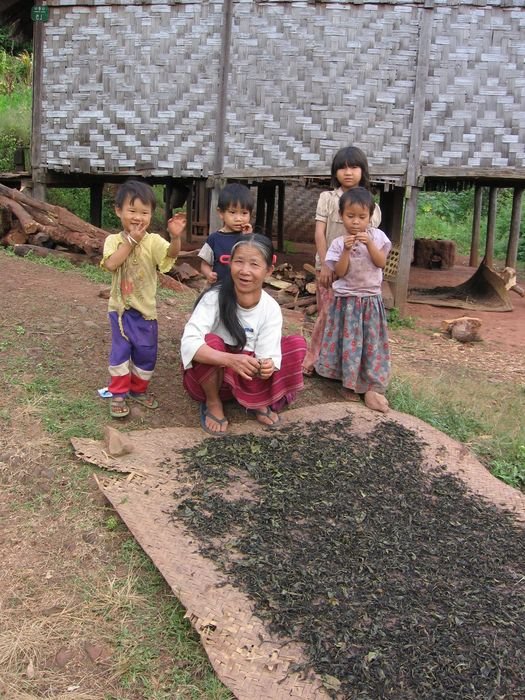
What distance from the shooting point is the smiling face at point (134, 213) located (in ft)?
10.6

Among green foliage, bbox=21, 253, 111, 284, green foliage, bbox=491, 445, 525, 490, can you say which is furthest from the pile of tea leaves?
green foliage, bbox=21, 253, 111, 284

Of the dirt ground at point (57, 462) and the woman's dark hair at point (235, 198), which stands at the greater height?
the woman's dark hair at point (235, 198)

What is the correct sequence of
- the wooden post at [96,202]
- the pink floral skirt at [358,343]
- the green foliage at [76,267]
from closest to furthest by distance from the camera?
the pink floral skirt at [358,343]
the green foliage at [76,267]
the wooden post at [96,202]

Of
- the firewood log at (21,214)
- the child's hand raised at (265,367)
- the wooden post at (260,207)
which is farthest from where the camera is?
the wooden post at (260,207)

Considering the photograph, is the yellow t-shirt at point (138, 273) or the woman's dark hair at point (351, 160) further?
the woman's dark hair at point (351, 160)

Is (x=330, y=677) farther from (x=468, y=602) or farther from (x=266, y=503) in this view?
(x=266, y=503)

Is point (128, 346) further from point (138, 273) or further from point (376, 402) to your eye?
point (376, 402)

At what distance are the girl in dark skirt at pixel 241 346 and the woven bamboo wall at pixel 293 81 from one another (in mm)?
4063

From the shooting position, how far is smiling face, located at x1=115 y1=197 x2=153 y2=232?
3246mm

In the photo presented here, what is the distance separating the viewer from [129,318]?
11.3ft

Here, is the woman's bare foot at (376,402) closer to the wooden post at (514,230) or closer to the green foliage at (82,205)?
the green foliage at (82,205)

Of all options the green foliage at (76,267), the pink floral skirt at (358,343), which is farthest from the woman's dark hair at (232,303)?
the green foliage at (76,267)

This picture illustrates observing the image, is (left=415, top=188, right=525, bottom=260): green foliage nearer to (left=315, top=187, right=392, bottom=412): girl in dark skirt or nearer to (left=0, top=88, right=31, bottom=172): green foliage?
(left=0, top=88, right=31, bottom=172): green foliage

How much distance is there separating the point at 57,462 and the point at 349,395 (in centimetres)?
180
